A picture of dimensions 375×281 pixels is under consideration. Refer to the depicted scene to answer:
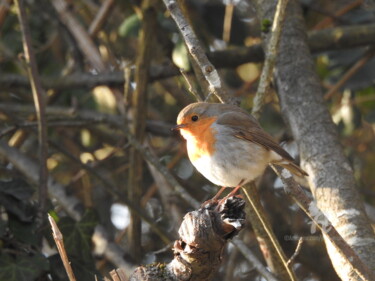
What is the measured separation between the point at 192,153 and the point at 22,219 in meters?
1.04

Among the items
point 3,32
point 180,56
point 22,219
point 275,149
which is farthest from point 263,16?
point 3,32

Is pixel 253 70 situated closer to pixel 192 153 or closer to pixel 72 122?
pixel 72 122

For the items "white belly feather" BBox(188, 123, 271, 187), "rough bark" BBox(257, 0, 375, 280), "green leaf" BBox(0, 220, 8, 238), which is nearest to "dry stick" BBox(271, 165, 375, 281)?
"rough bark" BBox(257, 0, 375, 280)

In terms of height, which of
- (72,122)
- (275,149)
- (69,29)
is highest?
(69,29)

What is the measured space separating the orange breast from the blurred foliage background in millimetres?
756

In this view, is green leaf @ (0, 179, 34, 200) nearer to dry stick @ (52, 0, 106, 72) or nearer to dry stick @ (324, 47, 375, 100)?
dry stick @ (52, 0, 106, 72)

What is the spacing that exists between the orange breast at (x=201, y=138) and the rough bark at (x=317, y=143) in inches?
21.1

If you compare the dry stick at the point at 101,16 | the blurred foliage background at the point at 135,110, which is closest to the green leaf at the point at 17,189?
the blurred foliage background at the point at 135,110

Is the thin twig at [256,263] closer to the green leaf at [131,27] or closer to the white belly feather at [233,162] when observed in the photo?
the white belly feather at [233,162]

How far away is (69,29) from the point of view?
Answer: 538 centimetres

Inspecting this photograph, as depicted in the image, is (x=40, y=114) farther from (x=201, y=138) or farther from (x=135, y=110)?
(x=201, y=138)

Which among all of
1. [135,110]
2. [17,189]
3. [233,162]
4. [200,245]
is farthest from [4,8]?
[200,245]

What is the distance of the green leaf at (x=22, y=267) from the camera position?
3.61 meters

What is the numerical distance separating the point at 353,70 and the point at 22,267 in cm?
282
